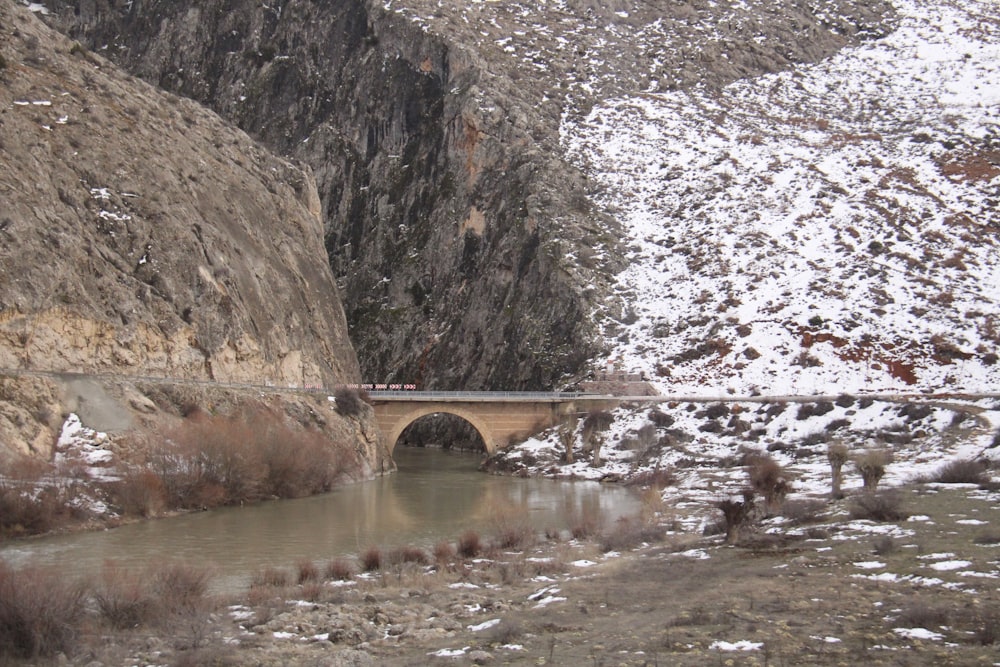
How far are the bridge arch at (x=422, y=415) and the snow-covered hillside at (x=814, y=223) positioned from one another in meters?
12.7

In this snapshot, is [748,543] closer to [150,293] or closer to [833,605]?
[833,605]

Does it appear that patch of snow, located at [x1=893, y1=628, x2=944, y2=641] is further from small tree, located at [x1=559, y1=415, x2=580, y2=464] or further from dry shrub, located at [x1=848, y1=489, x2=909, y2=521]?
small tree, located at [x1=559, y1=415, x2=580, y2=464]

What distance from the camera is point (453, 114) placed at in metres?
97.1

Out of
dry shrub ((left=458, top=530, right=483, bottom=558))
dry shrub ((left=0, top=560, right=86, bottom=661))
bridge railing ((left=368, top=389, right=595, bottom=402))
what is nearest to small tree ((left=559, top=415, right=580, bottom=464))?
bridge railing ((left=368, top=389, right=595, bottom=402))

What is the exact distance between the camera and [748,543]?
24469mm

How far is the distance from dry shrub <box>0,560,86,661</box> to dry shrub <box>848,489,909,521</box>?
20.2m

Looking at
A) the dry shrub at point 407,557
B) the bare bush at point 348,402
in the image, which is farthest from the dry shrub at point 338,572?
the bare bush at point 348,402

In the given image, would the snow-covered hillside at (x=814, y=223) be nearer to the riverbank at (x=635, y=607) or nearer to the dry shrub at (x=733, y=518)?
the dry shrub at (x=733, y=518)

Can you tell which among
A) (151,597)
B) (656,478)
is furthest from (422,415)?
(151,597)

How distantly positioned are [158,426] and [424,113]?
2654 inches

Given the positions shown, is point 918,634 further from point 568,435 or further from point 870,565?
point 568,435

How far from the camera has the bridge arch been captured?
215ft

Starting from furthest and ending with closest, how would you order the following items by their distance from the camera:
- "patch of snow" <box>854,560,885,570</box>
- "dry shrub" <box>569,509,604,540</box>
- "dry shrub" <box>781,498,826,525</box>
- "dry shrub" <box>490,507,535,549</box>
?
"dry shrub" <box>569,509,604,540</box>, "dry shrub" <box>490,507,535,549</box>, "dry shrub" <box>781,498,826,525</box>, "patch of snow" <box>854,560,885,570</box>

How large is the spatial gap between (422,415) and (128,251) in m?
24.9
